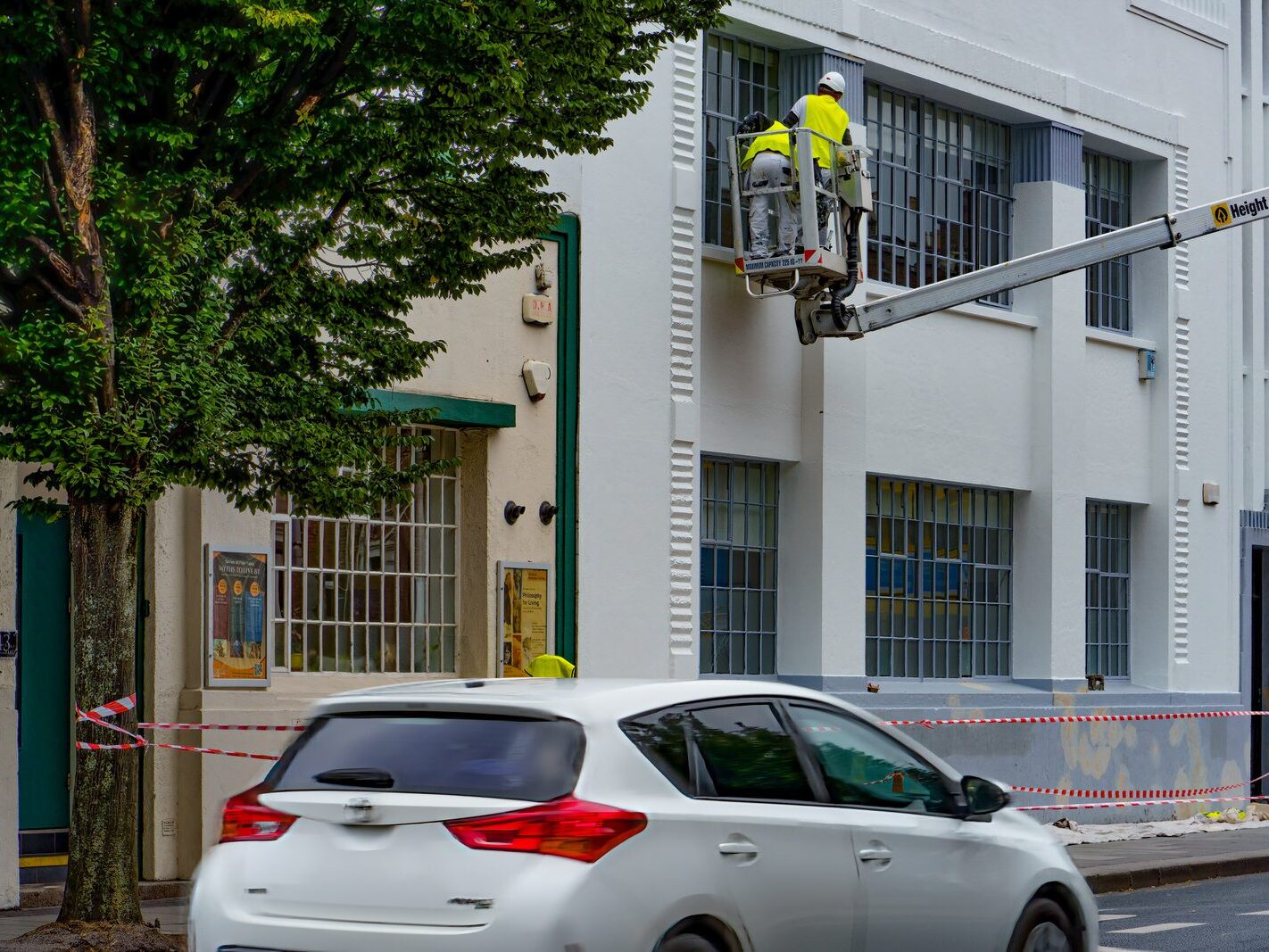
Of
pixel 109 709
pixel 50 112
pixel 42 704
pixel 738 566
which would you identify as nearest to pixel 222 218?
pixel 50 112

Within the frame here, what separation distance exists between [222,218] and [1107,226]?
14.2 m

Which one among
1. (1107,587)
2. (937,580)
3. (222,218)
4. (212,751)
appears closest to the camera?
(222,218)

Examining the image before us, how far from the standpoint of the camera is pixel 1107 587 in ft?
73.8

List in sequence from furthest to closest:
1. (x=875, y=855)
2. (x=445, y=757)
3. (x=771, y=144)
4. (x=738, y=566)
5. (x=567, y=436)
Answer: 1. (x=738, y=566)
2. (x=771, y=144)
3. (x=567, y=436)
4. (x=875, y=855)
5. (x=445, y=757)

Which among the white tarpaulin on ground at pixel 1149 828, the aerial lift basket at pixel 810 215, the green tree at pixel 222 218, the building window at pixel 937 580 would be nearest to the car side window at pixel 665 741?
the green tree at pixel 222 218

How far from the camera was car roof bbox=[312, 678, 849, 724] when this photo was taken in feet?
22.1

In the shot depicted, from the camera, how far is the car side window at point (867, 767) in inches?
293

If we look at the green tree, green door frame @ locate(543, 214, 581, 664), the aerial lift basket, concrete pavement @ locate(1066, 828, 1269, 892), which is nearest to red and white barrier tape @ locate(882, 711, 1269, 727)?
concrete pavement @ locate(1066, 828, 1269, 892)

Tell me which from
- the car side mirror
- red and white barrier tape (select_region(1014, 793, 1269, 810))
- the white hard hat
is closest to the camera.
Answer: the car side mirror

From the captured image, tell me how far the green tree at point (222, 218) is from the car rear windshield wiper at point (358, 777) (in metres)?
3.64

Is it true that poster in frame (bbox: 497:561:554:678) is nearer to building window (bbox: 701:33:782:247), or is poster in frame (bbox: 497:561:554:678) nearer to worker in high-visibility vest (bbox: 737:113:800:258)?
worker in high-visibility vest (bbox: 737:113:800:258)

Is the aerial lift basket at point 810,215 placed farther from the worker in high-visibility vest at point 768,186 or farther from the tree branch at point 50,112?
the tree branch at point 50,112

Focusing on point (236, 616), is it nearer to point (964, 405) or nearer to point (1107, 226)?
point (964, 405)

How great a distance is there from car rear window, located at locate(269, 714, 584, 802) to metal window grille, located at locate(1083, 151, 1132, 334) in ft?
53.3
